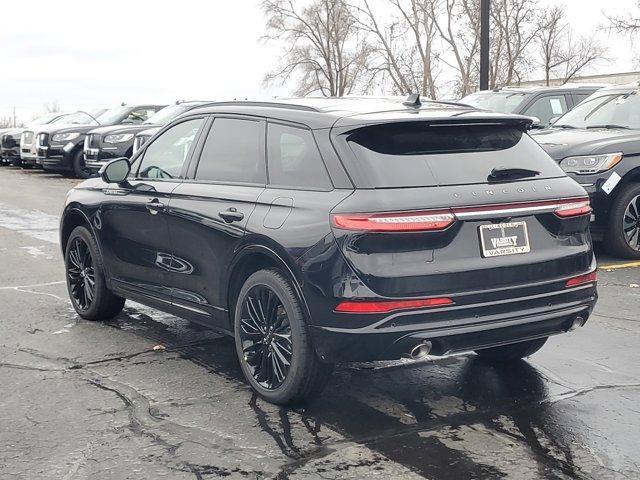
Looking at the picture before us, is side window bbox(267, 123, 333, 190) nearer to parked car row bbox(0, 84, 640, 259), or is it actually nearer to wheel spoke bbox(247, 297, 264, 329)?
wheel spoke bbox(247, 297, 264, 329)

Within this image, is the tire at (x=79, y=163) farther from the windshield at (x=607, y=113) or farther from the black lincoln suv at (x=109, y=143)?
the windshield at (x=607, y=113)

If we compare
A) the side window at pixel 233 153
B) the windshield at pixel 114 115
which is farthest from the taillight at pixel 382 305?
the windshield at pixel 114 115

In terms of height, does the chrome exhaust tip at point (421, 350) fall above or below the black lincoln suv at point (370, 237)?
below

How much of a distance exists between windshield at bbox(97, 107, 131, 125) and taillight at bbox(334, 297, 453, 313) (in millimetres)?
18670

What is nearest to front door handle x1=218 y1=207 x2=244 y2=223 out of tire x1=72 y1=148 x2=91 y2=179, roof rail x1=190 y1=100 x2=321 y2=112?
roof rail x1=190 y1=100 x2=321 y2=112

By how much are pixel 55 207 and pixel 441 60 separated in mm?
42037

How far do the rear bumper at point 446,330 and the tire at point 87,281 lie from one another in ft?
9.30

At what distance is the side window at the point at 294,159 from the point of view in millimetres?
4697

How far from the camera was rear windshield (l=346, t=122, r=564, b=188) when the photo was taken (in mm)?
4496

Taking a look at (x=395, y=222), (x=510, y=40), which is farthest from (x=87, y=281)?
(x=510, y=40)

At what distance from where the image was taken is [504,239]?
4.52 m

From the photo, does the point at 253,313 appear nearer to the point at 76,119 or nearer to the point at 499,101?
the point at 499,101

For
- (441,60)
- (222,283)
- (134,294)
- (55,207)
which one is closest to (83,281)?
(134,294)

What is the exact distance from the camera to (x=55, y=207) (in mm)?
15742
